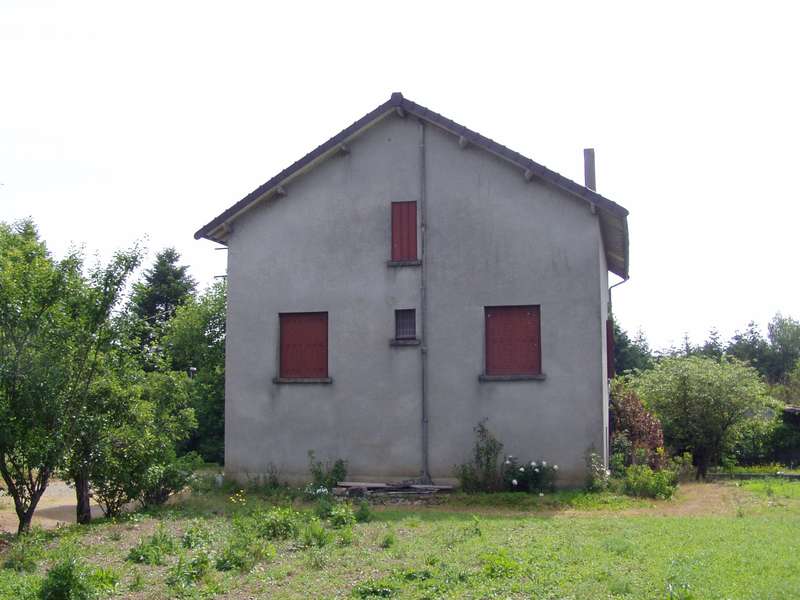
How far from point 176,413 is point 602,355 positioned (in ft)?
28.2

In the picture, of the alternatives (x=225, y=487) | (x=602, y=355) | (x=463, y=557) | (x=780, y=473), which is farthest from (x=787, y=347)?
(x=463, y=557)

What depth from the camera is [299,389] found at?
18406 millimetres

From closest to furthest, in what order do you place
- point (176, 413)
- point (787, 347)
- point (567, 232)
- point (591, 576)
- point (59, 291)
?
point (591, 576) < point (59, 291) < point (176, 413) < point (567, 232) < point (787, 347)

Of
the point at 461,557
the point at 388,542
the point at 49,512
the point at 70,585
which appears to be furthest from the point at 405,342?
the point at 70,585

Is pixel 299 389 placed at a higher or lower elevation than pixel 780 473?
higher

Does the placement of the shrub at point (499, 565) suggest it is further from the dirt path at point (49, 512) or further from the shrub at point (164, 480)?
the dirt path at point (49, 512)

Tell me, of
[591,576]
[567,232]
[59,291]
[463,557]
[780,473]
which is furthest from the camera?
[780,473]

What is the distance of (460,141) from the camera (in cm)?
1808

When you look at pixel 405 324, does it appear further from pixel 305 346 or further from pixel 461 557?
pixel 461 557

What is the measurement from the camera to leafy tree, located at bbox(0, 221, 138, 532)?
39.5ft

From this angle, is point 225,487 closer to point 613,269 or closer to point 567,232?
point 567,232

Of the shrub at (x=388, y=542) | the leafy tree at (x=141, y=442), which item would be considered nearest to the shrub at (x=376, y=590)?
the shrub at (x=388, y=542)

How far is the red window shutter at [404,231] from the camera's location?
18266 mm

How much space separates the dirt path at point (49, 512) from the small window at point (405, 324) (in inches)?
282
